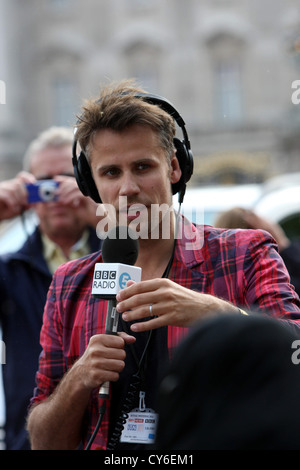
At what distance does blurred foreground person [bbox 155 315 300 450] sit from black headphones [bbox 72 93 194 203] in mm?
1062

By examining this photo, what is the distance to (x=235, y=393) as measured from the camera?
78 centimetres

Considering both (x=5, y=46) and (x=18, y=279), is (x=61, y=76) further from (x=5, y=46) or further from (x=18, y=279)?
(x=18, y=279)

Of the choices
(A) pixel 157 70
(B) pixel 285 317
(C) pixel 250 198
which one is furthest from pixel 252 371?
(A) pixel 157 70

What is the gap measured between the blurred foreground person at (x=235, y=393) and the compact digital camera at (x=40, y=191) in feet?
5.89

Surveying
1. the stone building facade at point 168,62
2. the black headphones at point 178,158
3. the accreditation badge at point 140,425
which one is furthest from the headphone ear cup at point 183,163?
the stone building facade at point 168,62

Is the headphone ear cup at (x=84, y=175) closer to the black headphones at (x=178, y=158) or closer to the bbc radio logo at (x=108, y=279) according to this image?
the black headphones at (x=178, y=158)

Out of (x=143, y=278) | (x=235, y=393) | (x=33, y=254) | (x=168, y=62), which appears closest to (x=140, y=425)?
(x=143, y=278)

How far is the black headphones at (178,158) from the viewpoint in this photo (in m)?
1.78

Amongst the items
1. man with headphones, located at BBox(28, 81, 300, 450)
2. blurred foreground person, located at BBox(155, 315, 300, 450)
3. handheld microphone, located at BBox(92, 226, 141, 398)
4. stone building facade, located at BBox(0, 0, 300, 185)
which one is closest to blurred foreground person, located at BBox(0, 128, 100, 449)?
man with headphones, located at BBox(28, 81, 300, 450)

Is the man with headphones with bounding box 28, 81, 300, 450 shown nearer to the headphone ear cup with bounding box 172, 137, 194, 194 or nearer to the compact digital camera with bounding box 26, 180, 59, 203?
the headphone ear cup with bounding box 172, 137, 194, 194

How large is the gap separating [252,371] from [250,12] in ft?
80.8

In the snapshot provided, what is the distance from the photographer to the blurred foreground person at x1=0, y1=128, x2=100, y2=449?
227 centimetres

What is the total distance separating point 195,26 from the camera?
80.5 feet

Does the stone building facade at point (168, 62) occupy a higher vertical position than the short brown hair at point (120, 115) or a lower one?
higher
